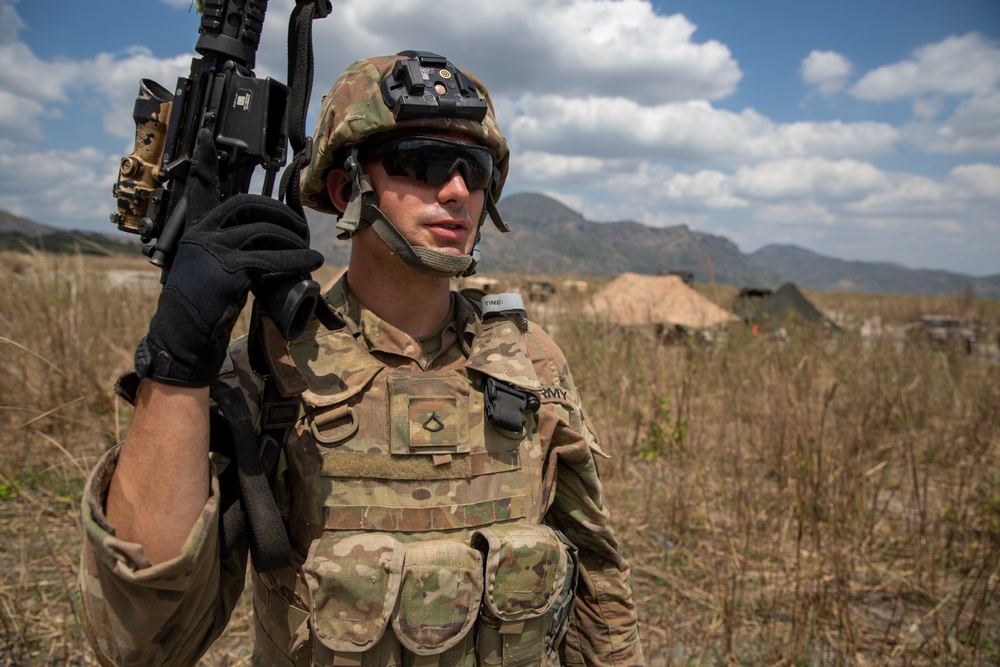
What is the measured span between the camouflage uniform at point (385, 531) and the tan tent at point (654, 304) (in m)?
3.81

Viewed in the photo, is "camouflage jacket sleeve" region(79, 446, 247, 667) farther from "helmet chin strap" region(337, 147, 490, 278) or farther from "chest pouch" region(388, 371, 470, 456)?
"helmet chin strap" region(337, 147, 490, 278)

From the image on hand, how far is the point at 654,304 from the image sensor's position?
6145 mm

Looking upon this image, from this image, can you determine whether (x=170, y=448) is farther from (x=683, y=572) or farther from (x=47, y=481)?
(x=47, y=481)

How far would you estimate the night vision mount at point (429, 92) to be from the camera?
5.52 ft

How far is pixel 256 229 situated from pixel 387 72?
86 centimetres

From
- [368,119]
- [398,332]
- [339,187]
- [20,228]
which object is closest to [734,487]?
[398,332]

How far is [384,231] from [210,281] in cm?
60

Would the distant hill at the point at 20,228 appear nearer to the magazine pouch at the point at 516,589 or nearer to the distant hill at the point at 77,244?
the distant hill at the point at 77,244

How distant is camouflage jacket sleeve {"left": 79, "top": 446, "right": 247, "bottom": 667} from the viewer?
3.65 ft

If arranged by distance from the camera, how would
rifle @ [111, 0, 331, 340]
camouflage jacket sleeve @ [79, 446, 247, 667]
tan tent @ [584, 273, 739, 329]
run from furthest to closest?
tan tent @ [584, 273, 739, 329] < rifle @ [111, 0, 331, 340] < camouflage jacket sleeve @ [79, 446, 247, 667]

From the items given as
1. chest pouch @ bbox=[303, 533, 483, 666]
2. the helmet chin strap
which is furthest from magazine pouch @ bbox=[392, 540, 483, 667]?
the helmet chin strap

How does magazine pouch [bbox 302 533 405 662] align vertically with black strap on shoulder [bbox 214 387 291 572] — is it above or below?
below

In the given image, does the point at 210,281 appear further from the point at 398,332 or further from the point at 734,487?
the point at 734,487

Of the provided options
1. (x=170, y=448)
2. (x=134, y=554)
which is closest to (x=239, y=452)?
(x=170, y=448)
